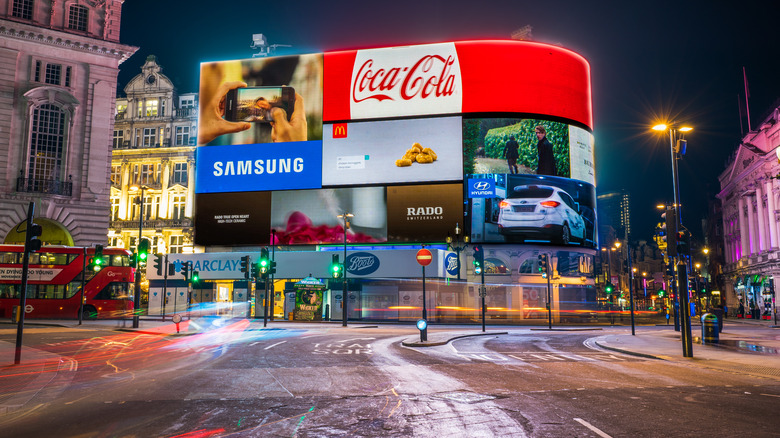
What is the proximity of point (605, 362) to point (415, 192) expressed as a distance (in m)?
34.0

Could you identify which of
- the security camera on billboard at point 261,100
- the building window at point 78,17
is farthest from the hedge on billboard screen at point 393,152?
the building window at point 78,17

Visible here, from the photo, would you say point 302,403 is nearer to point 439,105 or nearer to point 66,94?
point 439,105

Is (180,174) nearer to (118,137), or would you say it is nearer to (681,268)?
(118,137)

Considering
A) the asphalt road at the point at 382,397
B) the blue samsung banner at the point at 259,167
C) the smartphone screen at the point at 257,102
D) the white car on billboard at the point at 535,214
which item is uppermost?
the smartphone screen at the point at 257,102

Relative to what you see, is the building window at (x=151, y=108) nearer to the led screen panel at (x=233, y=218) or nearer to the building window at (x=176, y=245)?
the building window at (x=176, y=245)

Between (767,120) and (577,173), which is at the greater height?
(767,120)

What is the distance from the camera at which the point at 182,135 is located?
6856cm

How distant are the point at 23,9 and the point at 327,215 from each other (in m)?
29.9

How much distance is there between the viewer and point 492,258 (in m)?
59.7

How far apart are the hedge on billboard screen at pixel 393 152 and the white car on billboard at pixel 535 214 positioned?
5444 millimetres

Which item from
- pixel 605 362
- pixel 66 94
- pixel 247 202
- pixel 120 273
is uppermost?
pixel 66 94

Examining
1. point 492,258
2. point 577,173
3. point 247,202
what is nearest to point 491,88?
point 577,173

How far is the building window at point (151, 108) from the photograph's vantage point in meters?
69.6

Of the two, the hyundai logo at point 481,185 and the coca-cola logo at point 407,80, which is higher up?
the coca-cola logo at point 407,80
